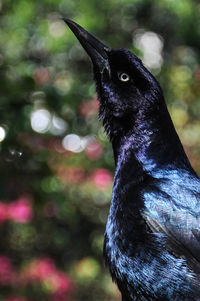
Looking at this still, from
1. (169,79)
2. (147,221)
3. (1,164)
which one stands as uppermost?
(169,79)

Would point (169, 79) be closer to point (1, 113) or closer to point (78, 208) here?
point (78, 208)

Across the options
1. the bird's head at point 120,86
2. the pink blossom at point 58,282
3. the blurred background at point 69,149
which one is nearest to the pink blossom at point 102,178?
the blurred background at point 69,149

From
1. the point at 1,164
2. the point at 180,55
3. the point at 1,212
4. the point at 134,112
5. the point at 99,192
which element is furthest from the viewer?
the point at 180,55

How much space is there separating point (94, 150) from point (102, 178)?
362 mm

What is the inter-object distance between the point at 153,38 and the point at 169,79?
297cm

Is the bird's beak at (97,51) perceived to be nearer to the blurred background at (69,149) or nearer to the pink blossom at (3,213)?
the blurred background at (69,149)

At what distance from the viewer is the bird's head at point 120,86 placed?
2.71 m

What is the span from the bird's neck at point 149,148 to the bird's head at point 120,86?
0.04 metres

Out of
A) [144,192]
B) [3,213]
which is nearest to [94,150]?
[3,213]

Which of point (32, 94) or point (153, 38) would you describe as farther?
point (153, 38)

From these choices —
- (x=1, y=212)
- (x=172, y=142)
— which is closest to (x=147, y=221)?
(x=172, y=142)

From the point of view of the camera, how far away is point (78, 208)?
285 inches

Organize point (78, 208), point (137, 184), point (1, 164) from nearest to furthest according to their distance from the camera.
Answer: point (137, 184)
point (1, 164)
point (78, 208)

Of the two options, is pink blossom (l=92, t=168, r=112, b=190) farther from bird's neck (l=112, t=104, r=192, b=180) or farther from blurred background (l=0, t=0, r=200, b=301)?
bird's neck (l=112, t=104, r=192, b=180)
